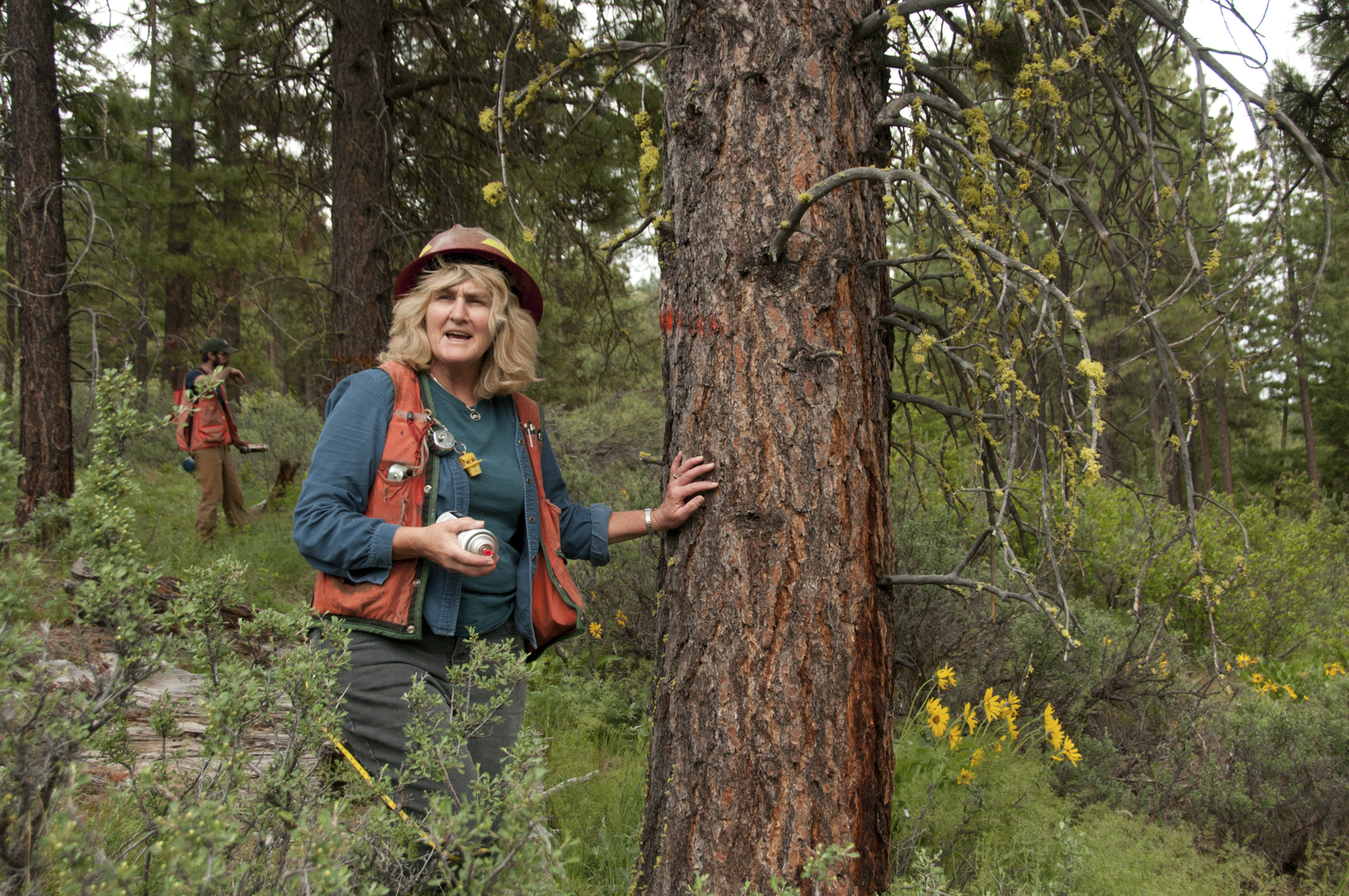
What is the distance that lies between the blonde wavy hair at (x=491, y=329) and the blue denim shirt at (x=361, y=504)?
15 centimetres

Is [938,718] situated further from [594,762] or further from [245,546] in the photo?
[245,546]

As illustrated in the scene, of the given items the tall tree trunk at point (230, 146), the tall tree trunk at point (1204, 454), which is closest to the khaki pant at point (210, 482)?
the tall tree trunk at point (230, 146)

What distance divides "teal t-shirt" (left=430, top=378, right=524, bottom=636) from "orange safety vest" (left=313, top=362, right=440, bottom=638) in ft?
0.34

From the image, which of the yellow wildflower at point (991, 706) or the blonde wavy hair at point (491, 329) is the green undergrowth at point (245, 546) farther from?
the yellow wildflower at point (991, 706)

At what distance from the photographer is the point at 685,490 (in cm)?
209

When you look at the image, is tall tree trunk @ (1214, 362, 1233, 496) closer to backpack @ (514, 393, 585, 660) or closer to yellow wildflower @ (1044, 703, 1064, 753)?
yellow wildflower @ (1044, 703, 1064, 753)

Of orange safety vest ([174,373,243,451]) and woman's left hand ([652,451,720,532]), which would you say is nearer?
woman's left hand ([652,451,720,532])

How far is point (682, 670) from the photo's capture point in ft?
6.88

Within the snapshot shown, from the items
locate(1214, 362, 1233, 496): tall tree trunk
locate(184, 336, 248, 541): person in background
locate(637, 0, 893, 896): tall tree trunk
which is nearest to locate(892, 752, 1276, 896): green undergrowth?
locate(637, 0, 893, 896): tall tree trunk

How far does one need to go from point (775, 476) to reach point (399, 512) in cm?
95

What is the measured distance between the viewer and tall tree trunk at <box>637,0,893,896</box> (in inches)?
77.9

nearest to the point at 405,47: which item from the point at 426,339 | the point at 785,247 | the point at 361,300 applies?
the point at 361,300

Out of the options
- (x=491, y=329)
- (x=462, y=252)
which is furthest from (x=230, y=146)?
(x=491, y=329)

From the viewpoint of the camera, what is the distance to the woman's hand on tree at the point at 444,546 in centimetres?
198
